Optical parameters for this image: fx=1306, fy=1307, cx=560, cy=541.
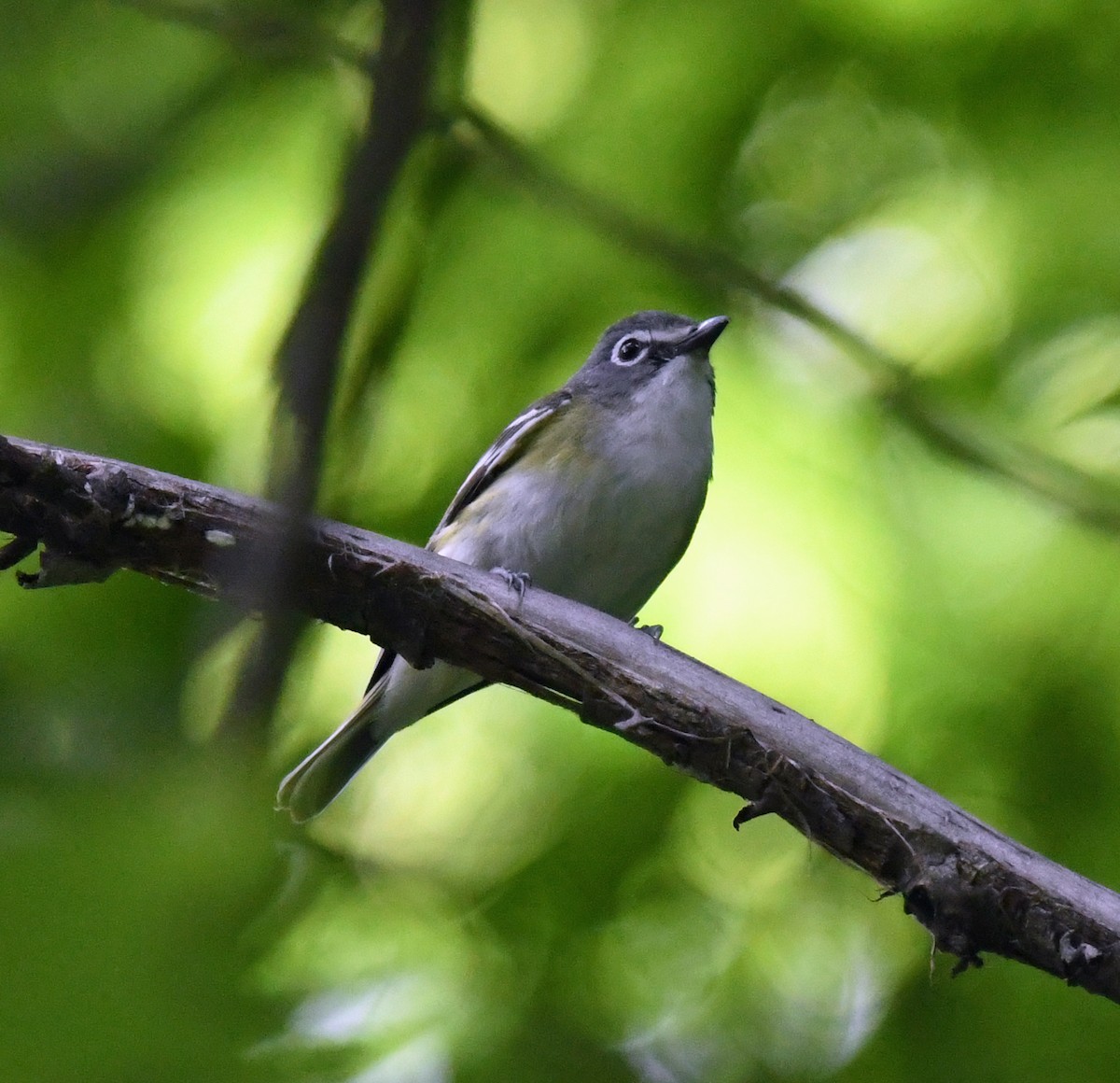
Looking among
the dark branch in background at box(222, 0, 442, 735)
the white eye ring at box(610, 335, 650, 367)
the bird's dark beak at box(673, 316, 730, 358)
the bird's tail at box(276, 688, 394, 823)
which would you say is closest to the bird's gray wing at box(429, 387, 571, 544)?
the white eye ring at box(610, 335, 650, 367)

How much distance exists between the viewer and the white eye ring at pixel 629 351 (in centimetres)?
434

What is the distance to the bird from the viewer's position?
4211 mm

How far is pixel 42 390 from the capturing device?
3.29 m

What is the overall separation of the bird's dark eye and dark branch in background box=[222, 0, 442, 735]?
3.17m

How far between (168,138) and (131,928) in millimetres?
1608

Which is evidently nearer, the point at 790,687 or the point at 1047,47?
the point at 1047,47

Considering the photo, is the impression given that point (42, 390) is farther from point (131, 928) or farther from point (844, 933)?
point (844, 933)

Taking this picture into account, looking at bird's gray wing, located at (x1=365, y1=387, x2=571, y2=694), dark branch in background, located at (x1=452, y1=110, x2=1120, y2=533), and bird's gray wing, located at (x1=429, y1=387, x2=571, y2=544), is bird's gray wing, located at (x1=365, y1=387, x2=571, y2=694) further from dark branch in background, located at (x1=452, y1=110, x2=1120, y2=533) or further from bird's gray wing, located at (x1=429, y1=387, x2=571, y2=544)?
dark branch in background, located at (x1=452, y1=110, x2=1120, y2=533)

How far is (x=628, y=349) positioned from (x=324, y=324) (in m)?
3.43

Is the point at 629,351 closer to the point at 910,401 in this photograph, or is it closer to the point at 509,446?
the point at 509,446

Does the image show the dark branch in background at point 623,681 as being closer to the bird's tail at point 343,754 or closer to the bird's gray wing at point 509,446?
the bird's gray wing at point 509,446

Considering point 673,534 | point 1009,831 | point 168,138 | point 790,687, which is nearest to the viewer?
point 168,138

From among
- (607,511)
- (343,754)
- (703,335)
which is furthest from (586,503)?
(343,754)

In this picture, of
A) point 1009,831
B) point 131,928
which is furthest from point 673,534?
point 131,928
